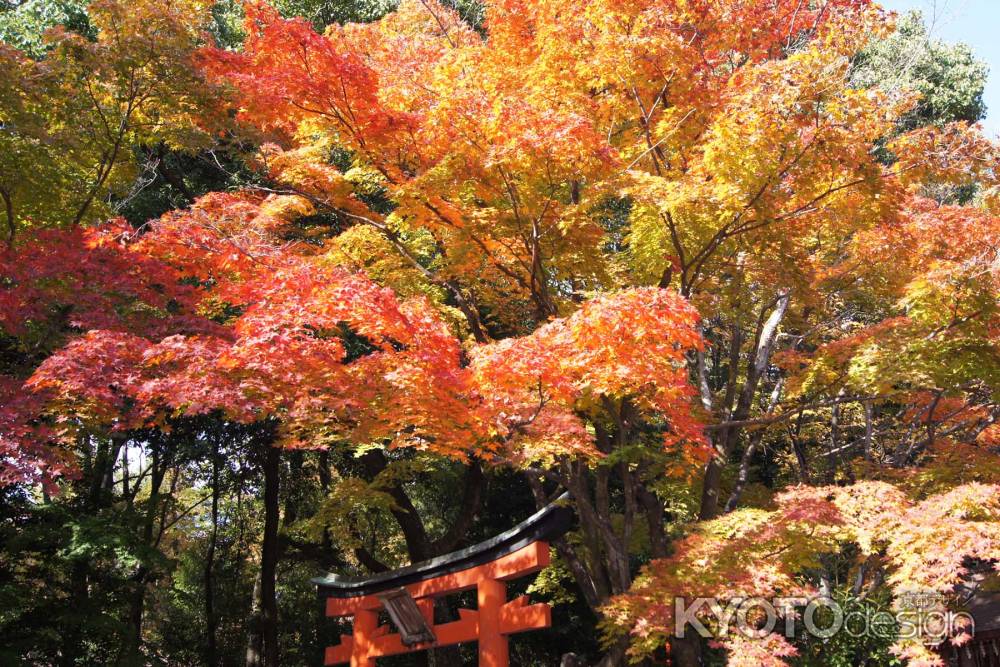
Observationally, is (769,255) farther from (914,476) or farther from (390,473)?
(390,473)

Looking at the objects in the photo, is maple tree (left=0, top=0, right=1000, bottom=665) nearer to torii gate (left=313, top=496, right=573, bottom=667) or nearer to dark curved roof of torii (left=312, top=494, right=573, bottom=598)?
dark curved roof of torii (left=312, top=494, right=573, bottom=598)

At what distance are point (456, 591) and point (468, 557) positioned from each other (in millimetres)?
419

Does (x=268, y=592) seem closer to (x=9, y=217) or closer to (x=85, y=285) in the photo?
(x=85, y=285)

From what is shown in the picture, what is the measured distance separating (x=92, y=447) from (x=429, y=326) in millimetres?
9565

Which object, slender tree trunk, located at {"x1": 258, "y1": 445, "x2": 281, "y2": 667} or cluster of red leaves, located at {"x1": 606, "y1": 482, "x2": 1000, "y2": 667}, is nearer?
cluster of red leaves, located at {"x1": 606, "y1": 482, "x2": 1000, "y2": 667}

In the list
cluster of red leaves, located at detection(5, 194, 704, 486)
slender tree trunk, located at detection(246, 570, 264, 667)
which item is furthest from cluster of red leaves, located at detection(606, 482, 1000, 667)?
slender tree trunk, located at detection(246, 570, 264, 667)

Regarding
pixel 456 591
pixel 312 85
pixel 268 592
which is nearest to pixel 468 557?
pixel 456 591

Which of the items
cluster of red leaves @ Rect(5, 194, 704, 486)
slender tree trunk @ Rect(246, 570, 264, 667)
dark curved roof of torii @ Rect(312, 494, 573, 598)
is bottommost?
slender tree trunk @ Rect(246, 570, 264, 667)

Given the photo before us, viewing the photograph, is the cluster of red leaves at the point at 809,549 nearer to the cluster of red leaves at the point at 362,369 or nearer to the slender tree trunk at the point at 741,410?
the cluster of red leaves at the point at 362,369

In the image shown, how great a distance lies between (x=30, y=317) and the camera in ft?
25.6

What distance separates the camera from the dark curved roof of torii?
289 inches

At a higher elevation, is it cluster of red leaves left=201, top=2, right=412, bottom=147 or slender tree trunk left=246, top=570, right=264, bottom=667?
cluster of red leaves left=201, top=2, right=412, bottom=147

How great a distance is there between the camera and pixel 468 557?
309 inches

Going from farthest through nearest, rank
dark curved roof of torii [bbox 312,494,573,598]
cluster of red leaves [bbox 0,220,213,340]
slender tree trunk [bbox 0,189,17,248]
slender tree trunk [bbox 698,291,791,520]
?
slender tree trunk [bbox 698,291,791,520] < slender tree trunk [bbox 0,189,17,248] < cluster of red leaves [bbox 0,220,213,340] < dark curved roof of torii [bbox 312,494,573,598]
